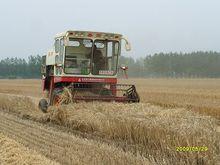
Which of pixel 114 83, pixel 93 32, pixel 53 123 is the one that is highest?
pixel 93 32

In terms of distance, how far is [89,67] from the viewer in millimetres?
12953

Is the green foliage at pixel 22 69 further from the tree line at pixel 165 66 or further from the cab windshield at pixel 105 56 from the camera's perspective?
the cab windshield at pixel 105 56

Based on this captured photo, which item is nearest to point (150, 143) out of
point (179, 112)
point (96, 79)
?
point (179, 112)

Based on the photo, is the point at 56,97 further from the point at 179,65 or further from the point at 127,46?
the point at 179,65

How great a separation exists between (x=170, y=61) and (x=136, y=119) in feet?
314

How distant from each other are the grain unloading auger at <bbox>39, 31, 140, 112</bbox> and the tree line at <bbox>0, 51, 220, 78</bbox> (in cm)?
7436

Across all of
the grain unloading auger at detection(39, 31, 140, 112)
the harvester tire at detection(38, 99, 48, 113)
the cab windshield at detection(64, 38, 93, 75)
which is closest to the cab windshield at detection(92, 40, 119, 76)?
the grain unloading auger at detection(39, 31, 140, 112)

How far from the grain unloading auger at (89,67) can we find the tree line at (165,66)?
244ft

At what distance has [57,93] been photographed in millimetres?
12922

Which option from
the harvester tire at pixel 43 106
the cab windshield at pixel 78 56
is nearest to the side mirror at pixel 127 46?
the cab windshield at pixel 78 56

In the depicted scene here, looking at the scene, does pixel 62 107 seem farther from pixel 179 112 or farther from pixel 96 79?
pixel 179 112

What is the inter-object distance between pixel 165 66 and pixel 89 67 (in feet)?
301

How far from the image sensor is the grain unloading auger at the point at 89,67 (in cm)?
1264

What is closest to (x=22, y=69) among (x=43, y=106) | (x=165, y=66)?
(x=165, y=66)
